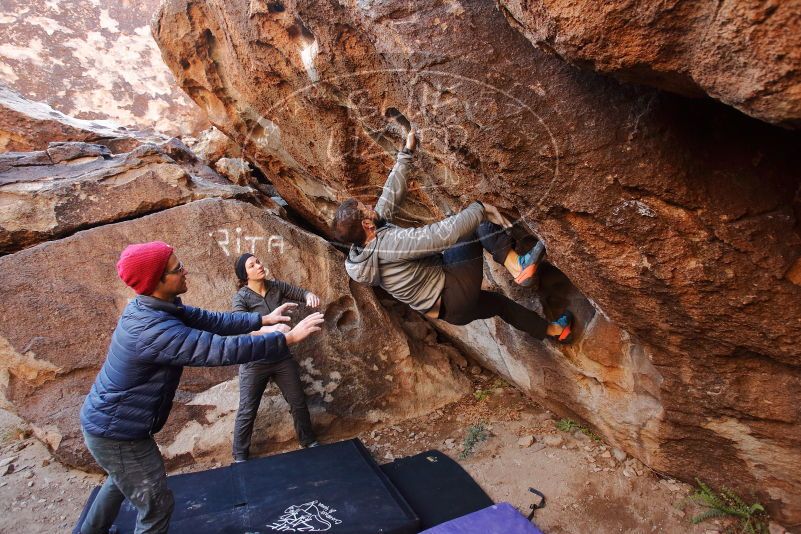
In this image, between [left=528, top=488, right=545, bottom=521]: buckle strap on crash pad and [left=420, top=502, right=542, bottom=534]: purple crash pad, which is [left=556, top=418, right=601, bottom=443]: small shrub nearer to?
[left=528, top=488, right=545, bottom=521]: buckle strap on crash pad

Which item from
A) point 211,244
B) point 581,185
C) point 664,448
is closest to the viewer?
point 581,185

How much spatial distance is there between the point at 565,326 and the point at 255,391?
234 cm

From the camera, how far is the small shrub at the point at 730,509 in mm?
2953

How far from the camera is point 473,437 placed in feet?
13.9

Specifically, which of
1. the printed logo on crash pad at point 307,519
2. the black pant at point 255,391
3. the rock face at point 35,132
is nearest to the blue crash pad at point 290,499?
the printed logo on crash pad at point 307,519

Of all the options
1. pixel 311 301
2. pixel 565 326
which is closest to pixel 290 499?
pixel 311 301

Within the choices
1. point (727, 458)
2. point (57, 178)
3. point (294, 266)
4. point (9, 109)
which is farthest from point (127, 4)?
point (727, 458)

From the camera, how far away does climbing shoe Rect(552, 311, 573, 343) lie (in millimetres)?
3588

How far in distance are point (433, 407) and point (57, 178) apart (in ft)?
13.6

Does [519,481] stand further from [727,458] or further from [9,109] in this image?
[9,109]

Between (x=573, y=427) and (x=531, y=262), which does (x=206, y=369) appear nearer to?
(x=531, y=262)

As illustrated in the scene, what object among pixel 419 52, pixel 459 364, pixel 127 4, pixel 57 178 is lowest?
pixel 459 364

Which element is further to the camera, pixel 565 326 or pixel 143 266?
pixel 565 326

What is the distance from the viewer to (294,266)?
4574mm
